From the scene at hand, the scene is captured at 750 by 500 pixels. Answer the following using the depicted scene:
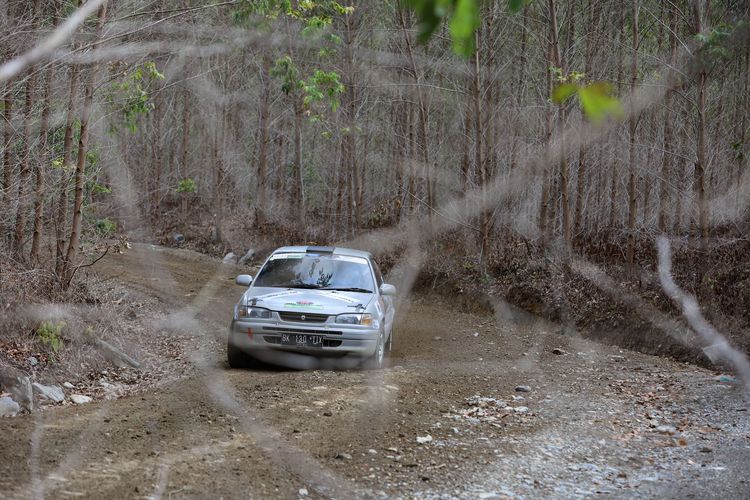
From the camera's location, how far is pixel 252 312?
9.66m

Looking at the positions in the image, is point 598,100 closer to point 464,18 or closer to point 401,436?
point 464,18

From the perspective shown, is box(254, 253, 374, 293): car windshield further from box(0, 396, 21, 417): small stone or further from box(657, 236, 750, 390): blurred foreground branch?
box(657, 236, 750, 390): blurred foreground branch

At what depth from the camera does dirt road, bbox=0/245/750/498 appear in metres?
5.41

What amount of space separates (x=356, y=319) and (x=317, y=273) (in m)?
1.35

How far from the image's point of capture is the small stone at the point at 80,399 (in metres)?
8.02

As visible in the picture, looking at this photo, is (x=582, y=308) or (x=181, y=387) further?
(x=582, y=308)

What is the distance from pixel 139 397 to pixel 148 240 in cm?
2381

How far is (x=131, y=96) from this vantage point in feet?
42.0

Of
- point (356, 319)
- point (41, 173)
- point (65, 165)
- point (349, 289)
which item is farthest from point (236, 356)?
point (41, 173)

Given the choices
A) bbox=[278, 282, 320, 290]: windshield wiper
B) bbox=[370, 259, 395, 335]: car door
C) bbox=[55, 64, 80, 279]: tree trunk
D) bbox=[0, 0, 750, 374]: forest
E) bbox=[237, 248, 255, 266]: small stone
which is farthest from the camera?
bbox=[237, 248, 255, 266]: small stone

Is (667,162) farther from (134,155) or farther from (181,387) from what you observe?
(134,155)

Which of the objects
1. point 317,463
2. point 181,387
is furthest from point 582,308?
point 317,463

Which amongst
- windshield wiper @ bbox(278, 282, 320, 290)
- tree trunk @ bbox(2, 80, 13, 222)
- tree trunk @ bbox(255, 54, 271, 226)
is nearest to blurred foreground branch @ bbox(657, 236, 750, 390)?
windshield wiper @ bbox(278, 282, 320, 290)

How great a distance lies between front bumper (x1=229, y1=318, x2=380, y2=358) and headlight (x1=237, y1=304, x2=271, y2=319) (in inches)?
2.7
